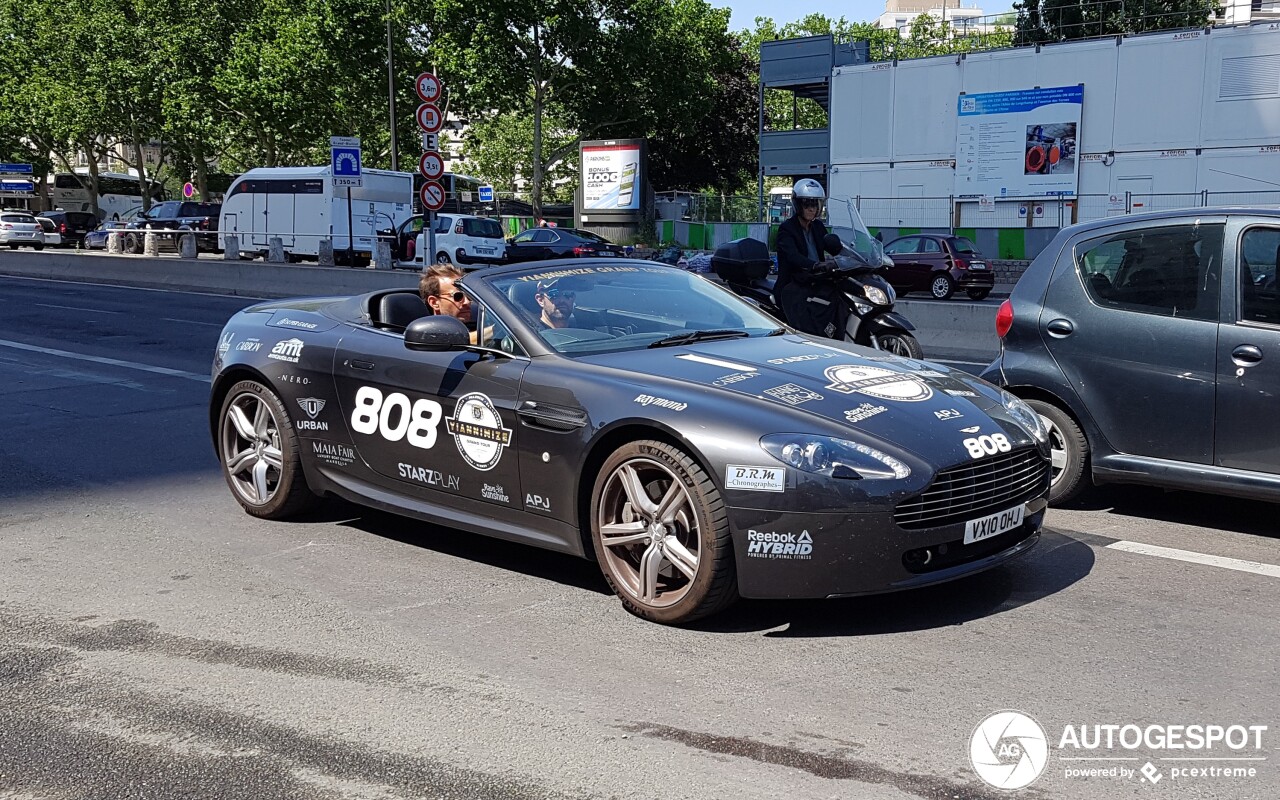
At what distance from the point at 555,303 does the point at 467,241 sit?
106ft

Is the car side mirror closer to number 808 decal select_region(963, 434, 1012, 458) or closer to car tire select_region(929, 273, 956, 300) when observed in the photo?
number 808 decal select_region(963, 434, 1012, 458)

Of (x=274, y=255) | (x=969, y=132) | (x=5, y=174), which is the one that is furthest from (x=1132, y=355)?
(x=5, y=174)

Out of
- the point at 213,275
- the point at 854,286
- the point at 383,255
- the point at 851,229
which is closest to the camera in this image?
the point at 854,286

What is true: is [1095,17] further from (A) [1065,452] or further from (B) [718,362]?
(B) [718,362]

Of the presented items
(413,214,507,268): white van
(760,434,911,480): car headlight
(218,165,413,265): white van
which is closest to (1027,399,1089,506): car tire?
(760,434,911,480): car headlight

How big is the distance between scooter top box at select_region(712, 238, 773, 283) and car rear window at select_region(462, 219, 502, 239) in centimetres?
2922

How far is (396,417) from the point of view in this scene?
5.59 metres

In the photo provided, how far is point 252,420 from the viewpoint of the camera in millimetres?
6430

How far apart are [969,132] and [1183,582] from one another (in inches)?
1476

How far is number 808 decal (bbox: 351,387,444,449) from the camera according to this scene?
17.8ft

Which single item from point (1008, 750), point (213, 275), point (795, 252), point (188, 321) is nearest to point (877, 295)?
point (795, 252)

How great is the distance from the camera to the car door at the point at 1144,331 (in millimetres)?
5824

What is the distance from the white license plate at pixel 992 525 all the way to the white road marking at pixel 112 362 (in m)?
8.51

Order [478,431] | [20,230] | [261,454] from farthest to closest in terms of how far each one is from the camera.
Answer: [20,230] < [261,454] < [478,431]
